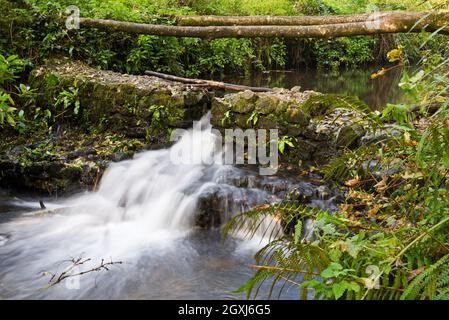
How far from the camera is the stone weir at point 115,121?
6512 mm

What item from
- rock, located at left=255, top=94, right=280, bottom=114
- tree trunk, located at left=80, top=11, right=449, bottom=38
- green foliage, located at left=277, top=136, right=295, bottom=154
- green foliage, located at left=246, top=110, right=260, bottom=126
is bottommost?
green foliage, located at left=277, top=136, right=295, bottom=154

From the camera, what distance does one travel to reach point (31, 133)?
296 inches

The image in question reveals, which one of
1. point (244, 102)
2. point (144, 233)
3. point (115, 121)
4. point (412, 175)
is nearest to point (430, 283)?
point (412, 175)

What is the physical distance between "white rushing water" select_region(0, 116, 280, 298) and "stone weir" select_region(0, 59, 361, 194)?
1.24ft

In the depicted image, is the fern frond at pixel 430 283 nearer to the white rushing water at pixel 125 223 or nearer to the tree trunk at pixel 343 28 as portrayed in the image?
the tree trunk at pixel 343 28

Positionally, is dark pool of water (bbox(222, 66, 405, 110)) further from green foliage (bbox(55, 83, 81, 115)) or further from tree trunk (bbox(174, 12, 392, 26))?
green foliage (bbox(55, 83, 81, 115))

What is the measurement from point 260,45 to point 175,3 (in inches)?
114

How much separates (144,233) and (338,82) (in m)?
8.93

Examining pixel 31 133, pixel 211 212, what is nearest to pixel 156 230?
pixel 211 212

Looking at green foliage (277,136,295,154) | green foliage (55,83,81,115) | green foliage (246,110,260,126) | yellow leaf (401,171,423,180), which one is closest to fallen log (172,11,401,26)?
green foliage (246,110,260,126)

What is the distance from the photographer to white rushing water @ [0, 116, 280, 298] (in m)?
4.59

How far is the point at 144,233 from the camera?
562 cm

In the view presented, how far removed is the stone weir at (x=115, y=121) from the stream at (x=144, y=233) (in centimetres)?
32
